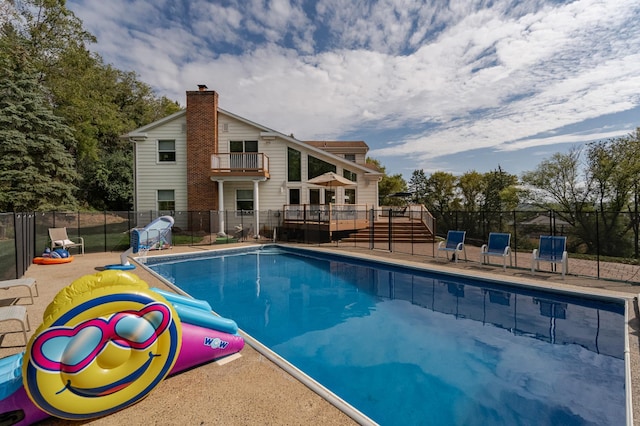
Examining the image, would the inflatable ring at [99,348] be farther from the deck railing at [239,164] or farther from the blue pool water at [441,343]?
the deck railing at [239,164]

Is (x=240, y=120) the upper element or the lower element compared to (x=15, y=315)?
upper

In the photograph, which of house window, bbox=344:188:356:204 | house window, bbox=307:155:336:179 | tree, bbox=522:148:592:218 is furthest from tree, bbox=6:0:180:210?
tree, bbox=522:148:592:218

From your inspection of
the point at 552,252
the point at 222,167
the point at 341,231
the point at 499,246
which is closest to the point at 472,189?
the point at 341,231

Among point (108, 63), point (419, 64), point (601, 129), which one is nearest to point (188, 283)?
point (419, 64)

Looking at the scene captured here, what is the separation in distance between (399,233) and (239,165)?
9917 mm

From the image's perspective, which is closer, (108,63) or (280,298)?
(280,298)

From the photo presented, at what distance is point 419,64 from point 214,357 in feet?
43.6

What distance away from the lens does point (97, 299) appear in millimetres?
2639

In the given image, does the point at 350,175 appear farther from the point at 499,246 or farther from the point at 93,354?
the point at 93,354

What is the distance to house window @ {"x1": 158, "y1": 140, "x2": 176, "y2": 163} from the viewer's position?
18.1 m

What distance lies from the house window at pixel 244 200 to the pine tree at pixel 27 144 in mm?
11859

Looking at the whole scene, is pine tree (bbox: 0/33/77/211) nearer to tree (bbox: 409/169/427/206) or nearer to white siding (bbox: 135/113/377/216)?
white siding (bbox: 135/113/377/216)

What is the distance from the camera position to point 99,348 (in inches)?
103

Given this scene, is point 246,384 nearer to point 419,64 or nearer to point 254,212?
point 419,64
